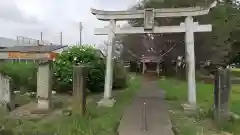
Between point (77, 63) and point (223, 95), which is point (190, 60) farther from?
point (77, 63)

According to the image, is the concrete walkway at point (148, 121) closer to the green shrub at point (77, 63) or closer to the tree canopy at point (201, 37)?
the green shrub at point (77, 63)

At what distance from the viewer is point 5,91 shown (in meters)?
13.6

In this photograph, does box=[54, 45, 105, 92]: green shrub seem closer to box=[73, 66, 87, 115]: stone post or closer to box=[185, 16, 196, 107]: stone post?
box=[185, 16, 196, 107]: stone post

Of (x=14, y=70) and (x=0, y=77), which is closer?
(x=0, y=77)

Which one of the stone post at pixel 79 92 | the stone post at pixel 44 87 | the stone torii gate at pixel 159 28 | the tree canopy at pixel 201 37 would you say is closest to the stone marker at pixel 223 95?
the stone torii gate at pixel 159 28

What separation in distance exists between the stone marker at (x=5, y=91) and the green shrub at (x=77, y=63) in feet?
13.3

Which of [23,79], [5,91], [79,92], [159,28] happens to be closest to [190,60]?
[159,28]

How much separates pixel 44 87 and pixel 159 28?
519cm

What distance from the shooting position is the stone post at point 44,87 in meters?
12.7

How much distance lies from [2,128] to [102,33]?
6339 millimetres

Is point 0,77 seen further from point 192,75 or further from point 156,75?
point 156,75

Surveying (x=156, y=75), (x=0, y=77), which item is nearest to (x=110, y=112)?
(x=0, y=77)

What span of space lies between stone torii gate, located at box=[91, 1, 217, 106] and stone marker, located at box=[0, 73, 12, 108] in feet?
12.2

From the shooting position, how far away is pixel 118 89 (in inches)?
795
